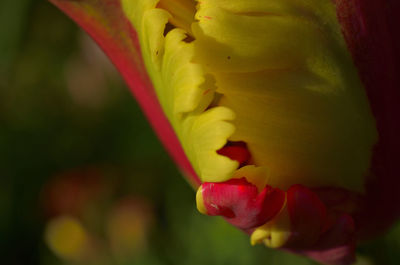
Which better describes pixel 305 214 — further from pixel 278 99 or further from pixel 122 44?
pixel 122 44

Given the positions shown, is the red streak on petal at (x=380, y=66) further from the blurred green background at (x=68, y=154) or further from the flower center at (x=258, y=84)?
the blurred green background at (x=68, y=154)

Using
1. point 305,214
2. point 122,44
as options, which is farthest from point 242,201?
point 122,44

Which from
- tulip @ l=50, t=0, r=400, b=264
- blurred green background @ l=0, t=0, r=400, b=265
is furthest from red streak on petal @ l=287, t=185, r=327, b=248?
blurred green background @ l=0, t=0, r=400, b=265

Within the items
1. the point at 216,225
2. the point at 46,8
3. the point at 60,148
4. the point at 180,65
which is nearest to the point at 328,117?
the point at 180,65

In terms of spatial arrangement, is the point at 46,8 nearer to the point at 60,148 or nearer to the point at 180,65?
the point at 60,148

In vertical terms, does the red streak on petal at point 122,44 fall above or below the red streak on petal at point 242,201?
above

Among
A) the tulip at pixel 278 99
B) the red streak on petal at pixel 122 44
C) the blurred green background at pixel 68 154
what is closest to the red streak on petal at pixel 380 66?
the tulip at pixel 278 99

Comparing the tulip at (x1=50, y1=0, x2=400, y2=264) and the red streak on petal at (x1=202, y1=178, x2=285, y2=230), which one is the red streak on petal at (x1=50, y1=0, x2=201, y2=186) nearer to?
the tulip at (x1=50, y1=0, x2=400, y2=264)

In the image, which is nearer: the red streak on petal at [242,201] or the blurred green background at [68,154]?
the red streak on petal at [242,201]
